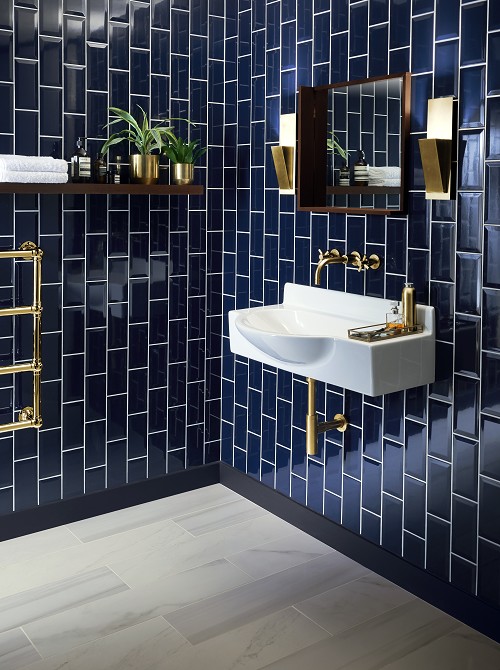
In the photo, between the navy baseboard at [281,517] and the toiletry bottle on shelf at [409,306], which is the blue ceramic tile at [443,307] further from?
the navy baseboard at [281,517]

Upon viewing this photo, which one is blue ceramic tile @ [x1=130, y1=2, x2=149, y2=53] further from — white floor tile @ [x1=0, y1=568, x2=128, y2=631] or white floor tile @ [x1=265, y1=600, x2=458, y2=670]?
white floor tile @ [x1=265, y1=600, x2=458, y2=670]

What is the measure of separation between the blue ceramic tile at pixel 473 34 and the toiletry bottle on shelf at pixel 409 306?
73 centimetres

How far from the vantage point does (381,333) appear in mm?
2668

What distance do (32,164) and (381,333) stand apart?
53.9 inches

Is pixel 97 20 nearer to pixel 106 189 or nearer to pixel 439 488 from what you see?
pixel 106 189

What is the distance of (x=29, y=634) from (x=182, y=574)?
613 millimetres

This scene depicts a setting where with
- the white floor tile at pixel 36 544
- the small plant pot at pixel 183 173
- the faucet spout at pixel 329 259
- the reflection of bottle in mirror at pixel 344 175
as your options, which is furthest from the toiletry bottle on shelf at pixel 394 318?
the white floor tile at pixel 36 544

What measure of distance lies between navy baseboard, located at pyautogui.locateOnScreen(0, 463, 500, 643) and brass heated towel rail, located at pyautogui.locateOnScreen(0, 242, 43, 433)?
390 millimetres

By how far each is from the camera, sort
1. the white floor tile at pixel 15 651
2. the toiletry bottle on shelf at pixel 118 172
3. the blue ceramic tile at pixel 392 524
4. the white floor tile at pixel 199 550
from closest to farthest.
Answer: the white floor tile at pixel 15 651 → the blue ceramic tile at pixel 392 524 → the white floor tile at pixel 199 550 → the toiletry bottle on shelf at pixel 118 172

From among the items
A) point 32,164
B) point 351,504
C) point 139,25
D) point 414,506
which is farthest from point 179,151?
point 414,506

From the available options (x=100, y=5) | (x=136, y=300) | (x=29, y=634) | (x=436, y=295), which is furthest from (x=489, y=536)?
(x=100, y=5)

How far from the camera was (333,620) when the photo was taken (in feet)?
8.86

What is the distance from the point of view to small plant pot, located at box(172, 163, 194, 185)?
336cm

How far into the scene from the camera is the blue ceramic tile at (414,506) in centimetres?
282
